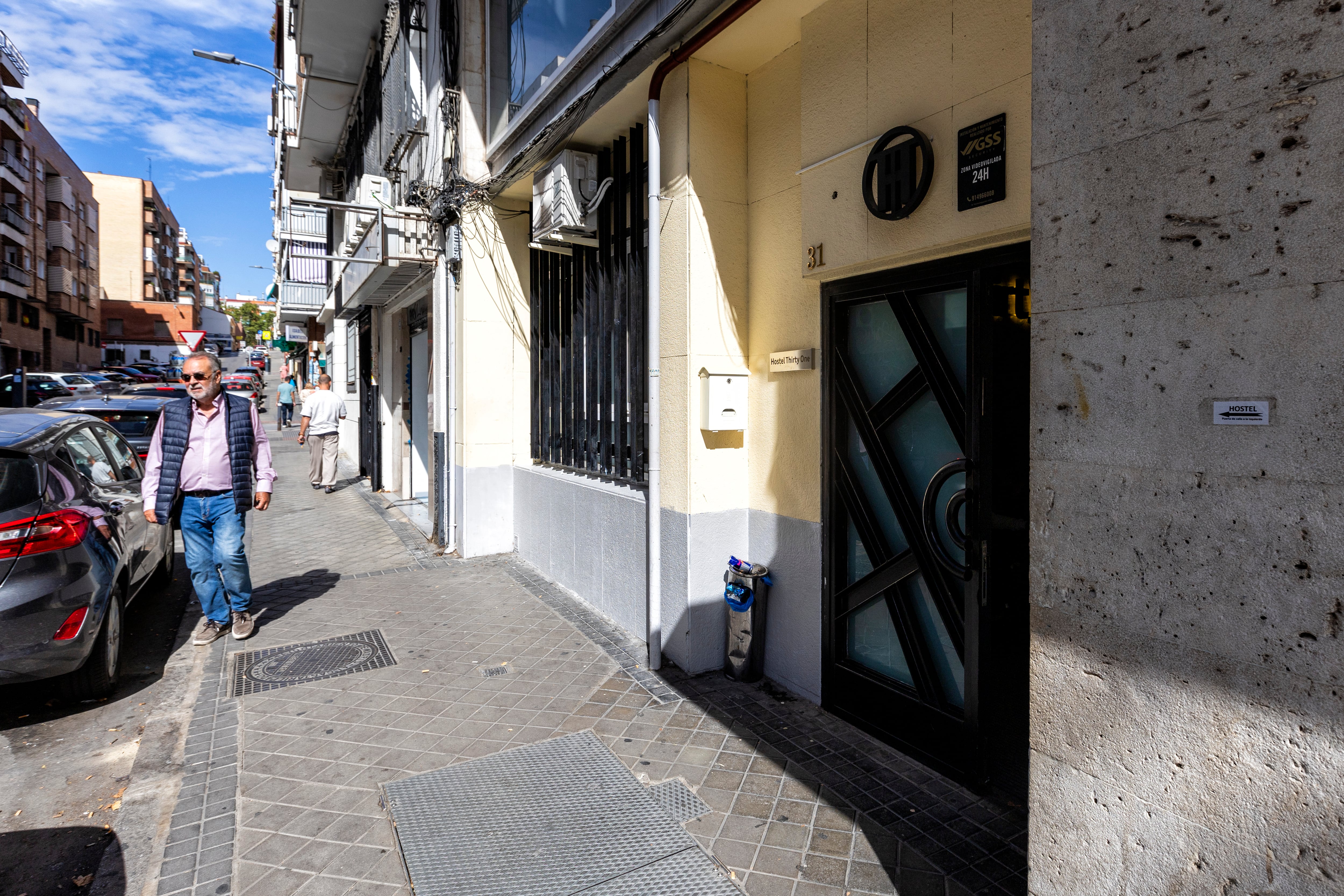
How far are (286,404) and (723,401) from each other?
2537 cm

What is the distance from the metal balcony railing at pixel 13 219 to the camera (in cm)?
3891

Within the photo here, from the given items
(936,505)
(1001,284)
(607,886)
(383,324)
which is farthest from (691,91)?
(383,324)

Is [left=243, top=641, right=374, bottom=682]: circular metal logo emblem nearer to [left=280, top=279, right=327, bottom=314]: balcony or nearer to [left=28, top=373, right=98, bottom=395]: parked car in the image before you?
[left=280, top=279, right=327, bottom=314]: balcony

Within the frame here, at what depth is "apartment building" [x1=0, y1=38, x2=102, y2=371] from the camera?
39156 mm

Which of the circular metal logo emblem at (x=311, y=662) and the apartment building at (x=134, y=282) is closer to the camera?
the circular metal logo emblem at (x=311, y=662)

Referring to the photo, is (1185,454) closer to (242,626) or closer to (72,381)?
(242,626)

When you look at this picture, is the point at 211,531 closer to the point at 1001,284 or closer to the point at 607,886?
the point at 607,886

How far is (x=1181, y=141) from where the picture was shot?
6.07ft

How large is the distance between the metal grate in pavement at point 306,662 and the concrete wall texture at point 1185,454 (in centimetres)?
448

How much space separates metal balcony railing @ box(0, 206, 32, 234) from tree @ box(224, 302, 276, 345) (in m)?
61.4

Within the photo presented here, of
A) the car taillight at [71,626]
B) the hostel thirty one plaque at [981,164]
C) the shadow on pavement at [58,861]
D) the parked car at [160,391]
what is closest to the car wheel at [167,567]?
the car taillight at [71,626]

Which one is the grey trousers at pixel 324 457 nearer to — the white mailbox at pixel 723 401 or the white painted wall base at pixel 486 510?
the white painted wall base at pixel 486 510

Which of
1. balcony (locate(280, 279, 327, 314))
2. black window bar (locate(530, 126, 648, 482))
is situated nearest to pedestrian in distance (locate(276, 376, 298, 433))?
balcony (locate(280, 279, 327, 314))

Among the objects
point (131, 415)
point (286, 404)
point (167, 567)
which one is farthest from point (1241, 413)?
point (286, 404)
